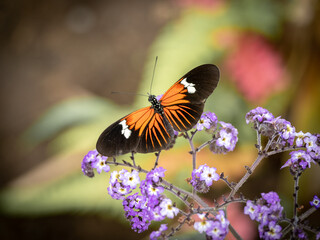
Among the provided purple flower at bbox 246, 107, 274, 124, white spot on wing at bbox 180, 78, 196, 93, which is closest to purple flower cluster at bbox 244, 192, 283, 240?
purple flower at bbox 246, 107, 274, 124

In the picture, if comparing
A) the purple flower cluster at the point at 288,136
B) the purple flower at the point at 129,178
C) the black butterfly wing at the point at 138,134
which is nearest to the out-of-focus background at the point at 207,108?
the purple flower cluster at the point at 288,136

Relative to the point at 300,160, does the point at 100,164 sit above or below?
above

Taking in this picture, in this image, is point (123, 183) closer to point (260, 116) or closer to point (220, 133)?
point (220, 133)

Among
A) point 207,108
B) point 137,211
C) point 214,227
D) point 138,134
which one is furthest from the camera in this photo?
point 207,108

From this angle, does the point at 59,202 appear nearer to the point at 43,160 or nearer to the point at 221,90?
the point at 43,160

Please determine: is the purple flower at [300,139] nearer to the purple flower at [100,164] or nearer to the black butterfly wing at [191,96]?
the black butterfly wing at [191,96]

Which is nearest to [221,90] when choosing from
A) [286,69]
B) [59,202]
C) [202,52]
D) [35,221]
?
[202,52]

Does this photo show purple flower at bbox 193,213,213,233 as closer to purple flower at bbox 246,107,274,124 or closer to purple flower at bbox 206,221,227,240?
purple flower at bbox 206,221,227,240

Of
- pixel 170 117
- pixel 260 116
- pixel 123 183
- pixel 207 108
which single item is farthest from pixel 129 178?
pixel 207 108
